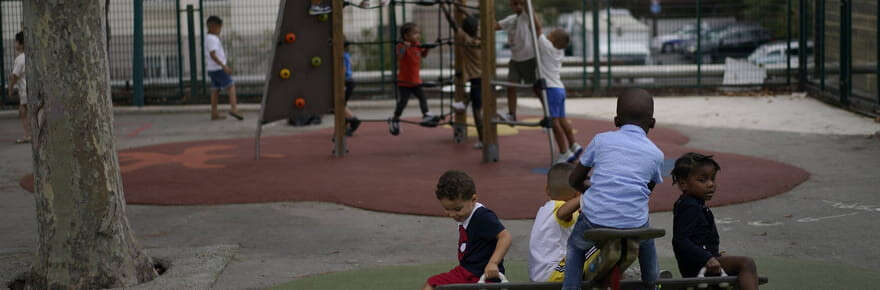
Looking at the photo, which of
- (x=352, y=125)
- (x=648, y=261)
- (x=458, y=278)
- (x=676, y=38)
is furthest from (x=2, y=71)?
(x=648, y=261)

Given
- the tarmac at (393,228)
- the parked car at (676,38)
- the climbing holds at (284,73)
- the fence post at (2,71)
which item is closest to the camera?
the tarmac at (393,228)

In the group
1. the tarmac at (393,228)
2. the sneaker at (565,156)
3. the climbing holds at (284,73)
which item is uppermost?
the climbing holds at (284,73)

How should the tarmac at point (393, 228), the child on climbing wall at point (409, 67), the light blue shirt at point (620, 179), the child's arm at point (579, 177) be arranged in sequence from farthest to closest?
the child on climbing wall at point (409, 67), the tarmac at point (393, 228), the child's arm at point (579, 177), the light blue shirt at point (620, 179)

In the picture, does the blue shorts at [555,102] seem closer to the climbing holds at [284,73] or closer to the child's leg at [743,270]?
the climbing holds at [284,73]

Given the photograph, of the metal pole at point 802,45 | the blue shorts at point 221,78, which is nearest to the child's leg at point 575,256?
the blue shorts at point 221,78

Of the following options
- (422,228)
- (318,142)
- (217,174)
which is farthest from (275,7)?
(422,228)

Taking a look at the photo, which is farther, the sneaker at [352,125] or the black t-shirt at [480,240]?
the sneaker at [352,125]

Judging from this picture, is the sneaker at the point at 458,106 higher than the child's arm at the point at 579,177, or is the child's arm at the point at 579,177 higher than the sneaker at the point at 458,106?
the sneaker at the point at 458,106

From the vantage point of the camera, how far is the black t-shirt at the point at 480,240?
480 cm

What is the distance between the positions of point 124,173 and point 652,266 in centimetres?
761

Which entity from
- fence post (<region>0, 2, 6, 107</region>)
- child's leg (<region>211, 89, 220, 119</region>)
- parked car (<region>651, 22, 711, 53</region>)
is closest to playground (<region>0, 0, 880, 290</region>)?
child's leg (<region>211, 89, 220, 119</region>)

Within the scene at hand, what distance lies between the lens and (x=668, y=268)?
20.7 feet

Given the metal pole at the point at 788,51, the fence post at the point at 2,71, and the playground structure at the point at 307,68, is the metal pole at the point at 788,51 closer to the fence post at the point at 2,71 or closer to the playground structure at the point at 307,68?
the playground structure at the point at 307,68

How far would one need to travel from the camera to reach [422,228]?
7750 millimetres
